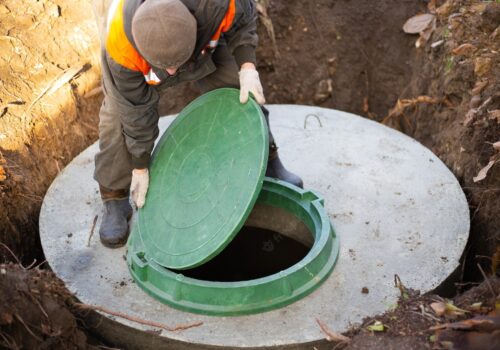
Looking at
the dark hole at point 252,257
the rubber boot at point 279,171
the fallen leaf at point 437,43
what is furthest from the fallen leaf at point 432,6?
the dark hole at point 252,257

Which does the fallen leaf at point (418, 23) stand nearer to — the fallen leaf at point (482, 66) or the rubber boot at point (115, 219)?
the fallen leaf at point (482, 66)

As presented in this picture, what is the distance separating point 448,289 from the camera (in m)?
3.11

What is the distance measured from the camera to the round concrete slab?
112 inches

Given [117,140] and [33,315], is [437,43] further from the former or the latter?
[33,315]

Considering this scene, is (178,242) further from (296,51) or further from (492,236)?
(296,51)

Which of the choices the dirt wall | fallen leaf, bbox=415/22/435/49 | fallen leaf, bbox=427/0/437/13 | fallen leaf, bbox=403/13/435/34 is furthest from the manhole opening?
fallen leaf, bbox=427/0/437/13

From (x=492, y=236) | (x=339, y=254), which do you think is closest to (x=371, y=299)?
(x=339, y=254)

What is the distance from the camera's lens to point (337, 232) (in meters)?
3.36

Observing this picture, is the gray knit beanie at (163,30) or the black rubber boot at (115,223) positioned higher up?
the gray knit beanie at (163,30)

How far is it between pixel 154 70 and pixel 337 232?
132cm

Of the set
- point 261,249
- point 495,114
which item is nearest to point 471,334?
point 495,114

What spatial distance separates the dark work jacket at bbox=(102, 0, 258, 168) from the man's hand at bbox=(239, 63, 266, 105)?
10cm

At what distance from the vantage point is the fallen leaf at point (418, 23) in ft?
15.2

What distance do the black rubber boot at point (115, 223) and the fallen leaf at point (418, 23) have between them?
2.60 metres
